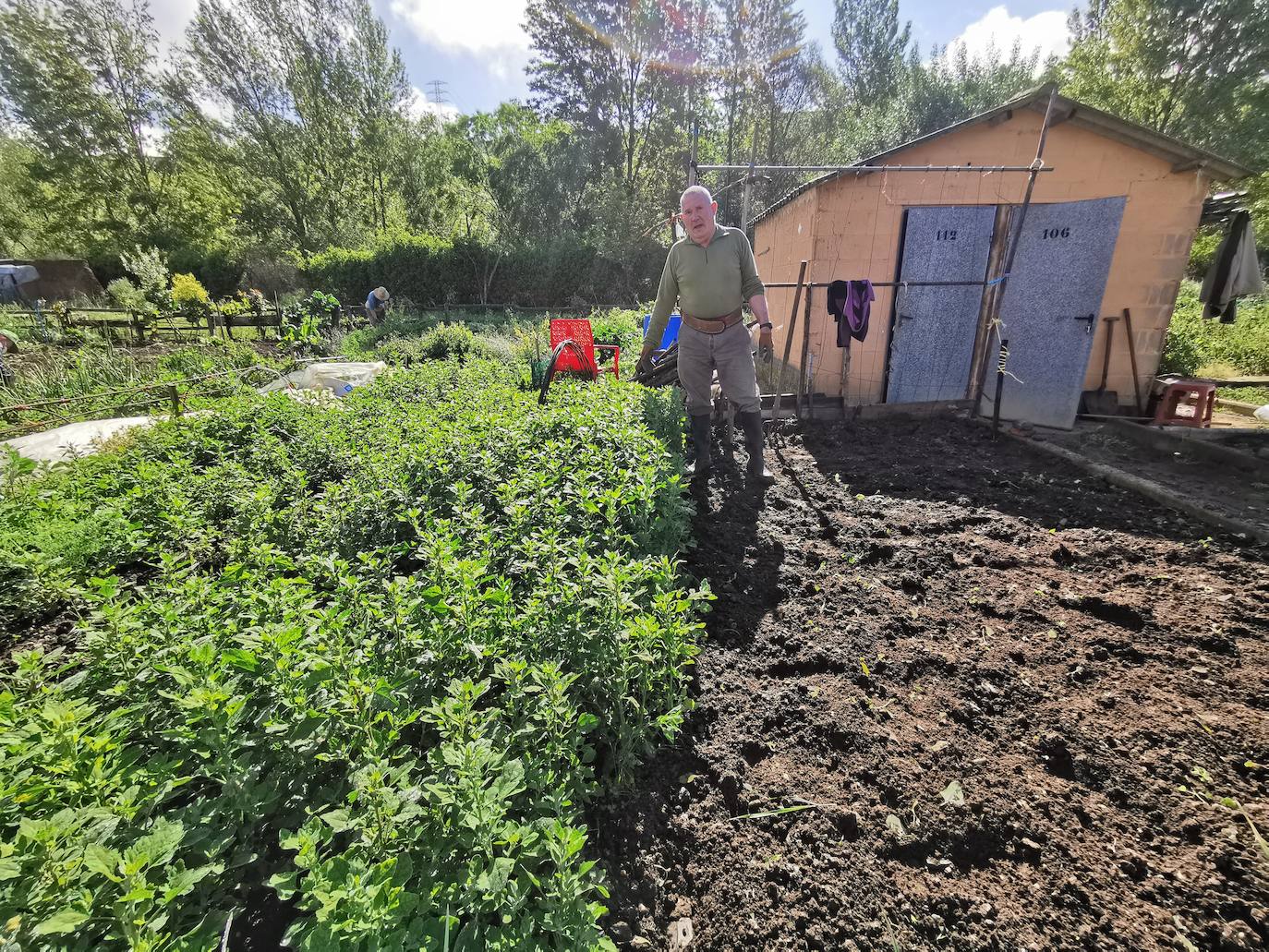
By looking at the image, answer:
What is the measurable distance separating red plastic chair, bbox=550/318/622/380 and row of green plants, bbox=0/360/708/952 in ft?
10.8

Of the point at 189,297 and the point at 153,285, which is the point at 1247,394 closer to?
the point at 189,297

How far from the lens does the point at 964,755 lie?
2.21 metres

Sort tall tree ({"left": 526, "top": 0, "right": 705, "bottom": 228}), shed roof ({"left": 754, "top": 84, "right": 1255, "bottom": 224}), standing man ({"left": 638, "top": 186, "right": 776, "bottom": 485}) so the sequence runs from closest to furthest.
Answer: standing man ({"left": 638, "top": 186, "right": 776, "bottom": 485}), shed roof ({"left": 754, "top": 84, "right": 1255, "bottom": 224}), tall tree ({"left": 526, "top": 0, "right": 705, "bottom": 228})

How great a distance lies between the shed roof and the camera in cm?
675

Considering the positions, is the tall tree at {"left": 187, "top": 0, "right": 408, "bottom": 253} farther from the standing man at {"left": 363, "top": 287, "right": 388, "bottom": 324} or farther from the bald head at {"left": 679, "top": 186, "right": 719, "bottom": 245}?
the bald head at {"left": 679, "top": 186, "right": 719, "bottom": 245}

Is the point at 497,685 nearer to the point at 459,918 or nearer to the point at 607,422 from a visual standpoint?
the point at 459,918

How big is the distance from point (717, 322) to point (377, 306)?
14.9 m

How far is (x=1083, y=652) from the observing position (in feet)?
8.96

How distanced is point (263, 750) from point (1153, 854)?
10.0 ft

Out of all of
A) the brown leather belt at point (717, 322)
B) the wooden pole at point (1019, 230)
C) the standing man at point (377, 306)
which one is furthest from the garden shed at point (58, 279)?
the wooden pole at point (1019, 230)

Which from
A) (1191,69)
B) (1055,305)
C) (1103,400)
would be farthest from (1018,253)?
(1191,69)

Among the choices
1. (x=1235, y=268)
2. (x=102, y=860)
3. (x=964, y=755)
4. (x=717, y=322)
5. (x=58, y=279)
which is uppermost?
(x=58, y=279)

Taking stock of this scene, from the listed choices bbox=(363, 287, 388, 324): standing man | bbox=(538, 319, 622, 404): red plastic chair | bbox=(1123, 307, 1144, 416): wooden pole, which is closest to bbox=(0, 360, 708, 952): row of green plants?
bbox=(538, 319, 622, 404): red plastic chair

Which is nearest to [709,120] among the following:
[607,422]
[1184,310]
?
[1184,310]
